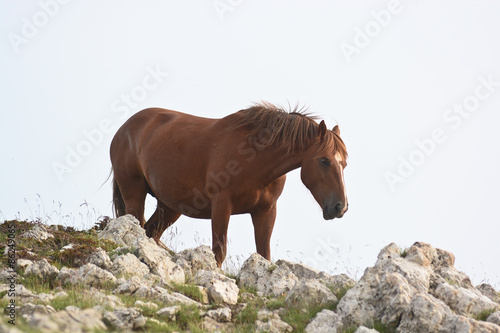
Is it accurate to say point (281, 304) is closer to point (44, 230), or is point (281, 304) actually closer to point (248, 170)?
point (248, 170)

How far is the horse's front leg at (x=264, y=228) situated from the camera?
9602 millimetres

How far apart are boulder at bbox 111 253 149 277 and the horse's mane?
267 centimetres

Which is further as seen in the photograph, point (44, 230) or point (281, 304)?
point (44, 230)

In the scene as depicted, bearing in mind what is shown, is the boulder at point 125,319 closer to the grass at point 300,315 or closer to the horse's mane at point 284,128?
the grass at point 300,315

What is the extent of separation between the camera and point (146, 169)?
420 inches

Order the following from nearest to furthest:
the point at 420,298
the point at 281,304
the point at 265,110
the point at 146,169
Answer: the point at 420,298 → the point at 281,304 → the point at 265,110 → the point at 146,169

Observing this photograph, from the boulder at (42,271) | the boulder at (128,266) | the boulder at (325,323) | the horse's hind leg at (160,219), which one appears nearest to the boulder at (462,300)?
the boulder at (325,323)

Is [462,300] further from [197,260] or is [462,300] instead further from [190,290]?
[197,260]

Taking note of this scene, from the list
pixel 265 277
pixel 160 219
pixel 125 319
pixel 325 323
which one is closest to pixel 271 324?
pixel 325 323

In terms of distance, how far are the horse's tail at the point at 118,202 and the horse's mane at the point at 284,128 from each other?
3123 millimetres

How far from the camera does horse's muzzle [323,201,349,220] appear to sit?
8.55 meters

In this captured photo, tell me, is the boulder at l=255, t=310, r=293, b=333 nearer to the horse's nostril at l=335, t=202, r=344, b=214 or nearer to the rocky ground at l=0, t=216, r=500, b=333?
the rocky ground at l=0, t=216, r=500, b=333

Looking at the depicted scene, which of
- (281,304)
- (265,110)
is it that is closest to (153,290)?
(281,304)

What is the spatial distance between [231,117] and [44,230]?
10.4ft
